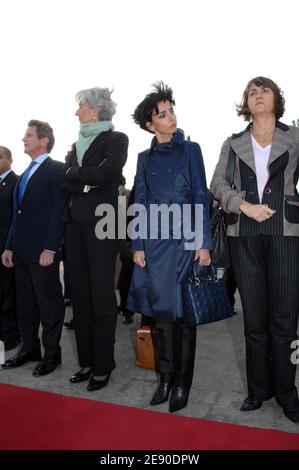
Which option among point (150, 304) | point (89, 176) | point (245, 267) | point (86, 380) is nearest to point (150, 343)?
point (86, 380)

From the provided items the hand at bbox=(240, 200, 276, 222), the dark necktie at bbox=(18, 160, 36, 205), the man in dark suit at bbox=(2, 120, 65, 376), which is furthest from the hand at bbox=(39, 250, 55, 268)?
the hand at bbox=(240, 200, 276, 222)

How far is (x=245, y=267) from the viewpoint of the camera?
253 centimetres

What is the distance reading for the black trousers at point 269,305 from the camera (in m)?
2.43

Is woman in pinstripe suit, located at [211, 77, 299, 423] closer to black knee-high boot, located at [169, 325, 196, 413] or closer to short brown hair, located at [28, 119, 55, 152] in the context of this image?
black knee-high boot, located at [169, 325, 196, 413]

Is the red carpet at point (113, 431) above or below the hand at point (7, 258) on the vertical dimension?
below

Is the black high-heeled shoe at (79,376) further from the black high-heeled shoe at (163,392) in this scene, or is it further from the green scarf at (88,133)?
the green scarf at (88,133)

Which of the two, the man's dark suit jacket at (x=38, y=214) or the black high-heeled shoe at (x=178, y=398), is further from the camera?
the man's dark suit jacket at (x=38, y=214)

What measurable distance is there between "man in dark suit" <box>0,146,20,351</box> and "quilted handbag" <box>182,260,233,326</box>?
7.05 feet

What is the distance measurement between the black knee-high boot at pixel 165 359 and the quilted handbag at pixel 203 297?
0.18 metres

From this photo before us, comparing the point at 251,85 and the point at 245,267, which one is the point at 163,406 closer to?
the point at 245,267

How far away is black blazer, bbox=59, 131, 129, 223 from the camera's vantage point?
287 centimetres

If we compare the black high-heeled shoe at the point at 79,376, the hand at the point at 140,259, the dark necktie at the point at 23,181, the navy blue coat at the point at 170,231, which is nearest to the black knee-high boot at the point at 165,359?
the navy blue coat at the point at 170,231

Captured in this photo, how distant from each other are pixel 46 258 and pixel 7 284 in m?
1.08
